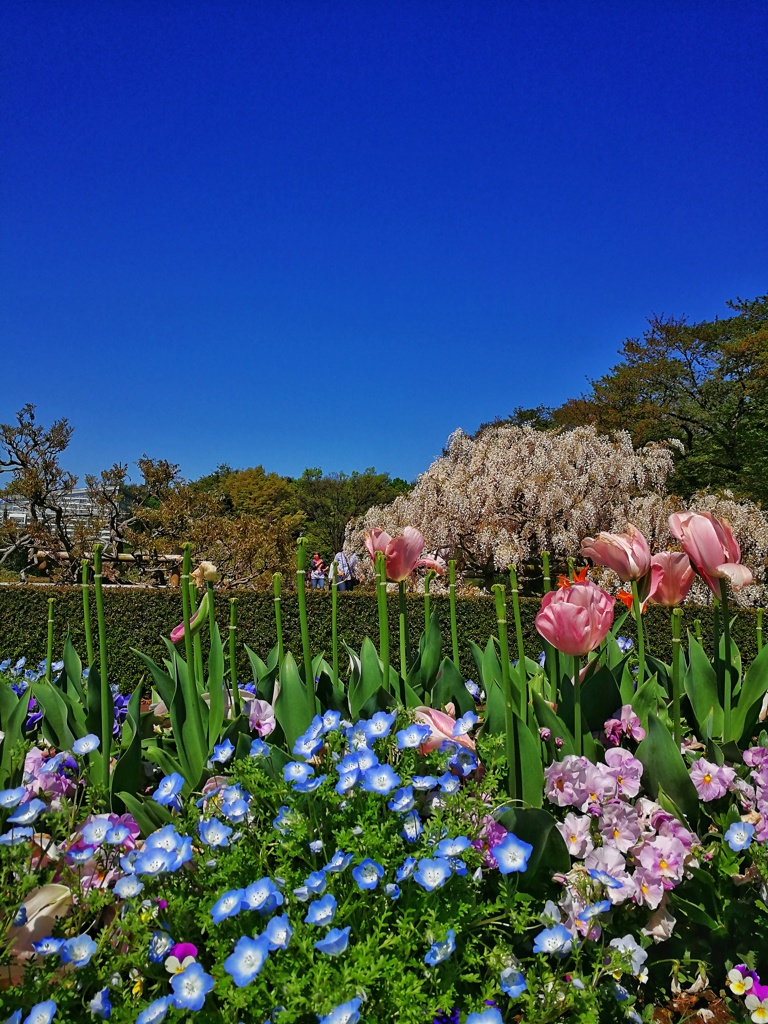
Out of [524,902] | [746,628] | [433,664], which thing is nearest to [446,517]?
[746,628]

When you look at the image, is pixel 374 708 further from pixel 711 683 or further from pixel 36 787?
pixel 711 683

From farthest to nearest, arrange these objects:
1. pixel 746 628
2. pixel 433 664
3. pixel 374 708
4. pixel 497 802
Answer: pixel 746 628, pixel 433 664, pixel 374 708, pixel 497 802

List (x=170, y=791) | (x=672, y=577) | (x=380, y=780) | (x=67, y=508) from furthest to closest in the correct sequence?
(x=67, y=508) < (x=672, y=577) < (x=170, y=791) < (x=380, y=780)

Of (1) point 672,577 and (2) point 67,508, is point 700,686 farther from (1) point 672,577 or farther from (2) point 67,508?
(2) point 67,508

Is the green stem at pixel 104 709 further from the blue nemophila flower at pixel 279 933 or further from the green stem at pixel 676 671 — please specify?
the green stem at pixel 676 671

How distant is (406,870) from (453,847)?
10cm

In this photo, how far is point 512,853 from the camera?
1354 millimetres

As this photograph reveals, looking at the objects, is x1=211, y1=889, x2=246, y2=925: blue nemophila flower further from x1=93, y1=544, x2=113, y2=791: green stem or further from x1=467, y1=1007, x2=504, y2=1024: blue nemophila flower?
x1=93, y1=544, x2=113, y2=791: green stem

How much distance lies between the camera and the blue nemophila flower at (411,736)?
4.91 ft

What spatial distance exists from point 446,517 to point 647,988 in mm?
10078

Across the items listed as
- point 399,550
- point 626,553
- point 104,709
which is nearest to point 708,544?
point 626,553

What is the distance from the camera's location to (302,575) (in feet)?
6.08

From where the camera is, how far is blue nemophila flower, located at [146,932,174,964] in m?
1.21

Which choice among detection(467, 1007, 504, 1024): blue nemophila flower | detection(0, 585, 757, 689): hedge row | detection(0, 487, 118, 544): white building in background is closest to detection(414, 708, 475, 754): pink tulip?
detection(467, 1007, 504, 1024): blue nemophila flower
